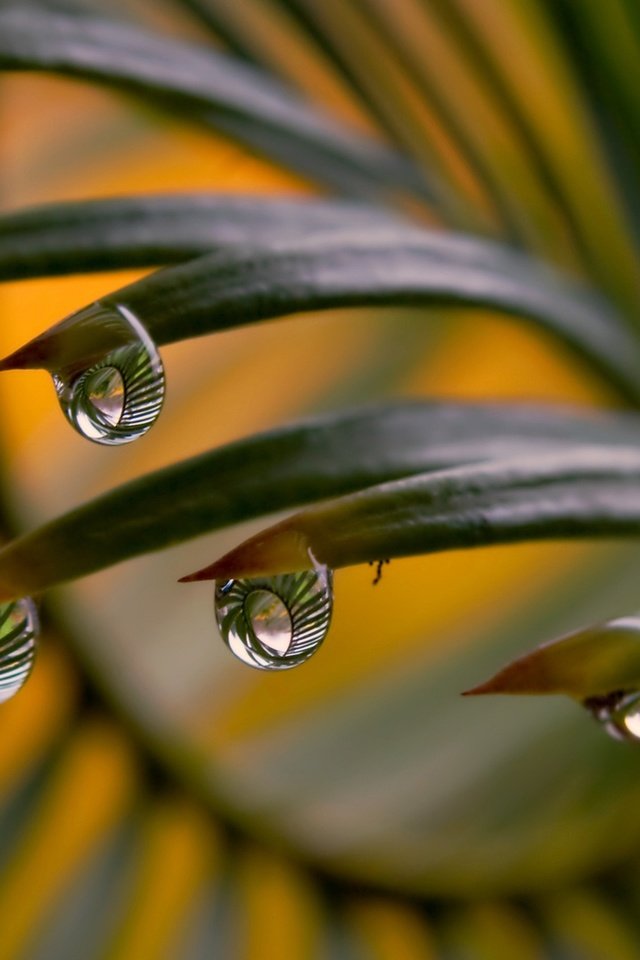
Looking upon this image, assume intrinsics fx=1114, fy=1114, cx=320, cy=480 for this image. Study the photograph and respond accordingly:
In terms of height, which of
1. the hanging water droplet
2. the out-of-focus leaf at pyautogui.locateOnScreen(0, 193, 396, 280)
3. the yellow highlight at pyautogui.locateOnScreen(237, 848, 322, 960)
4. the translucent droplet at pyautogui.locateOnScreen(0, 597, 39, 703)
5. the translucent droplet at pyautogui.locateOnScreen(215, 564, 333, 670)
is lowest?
the translucent droplet at pyautogui.locateOnScreen(0, 597, 39, 703)

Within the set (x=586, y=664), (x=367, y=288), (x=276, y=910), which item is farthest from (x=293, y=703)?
(x=586, y=664)

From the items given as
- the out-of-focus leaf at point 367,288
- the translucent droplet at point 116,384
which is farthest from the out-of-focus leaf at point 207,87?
the translucent droplet at point 116,384

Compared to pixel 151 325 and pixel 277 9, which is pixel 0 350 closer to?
pixel 277 9

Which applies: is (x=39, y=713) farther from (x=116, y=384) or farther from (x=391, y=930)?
(x=116, y=384)

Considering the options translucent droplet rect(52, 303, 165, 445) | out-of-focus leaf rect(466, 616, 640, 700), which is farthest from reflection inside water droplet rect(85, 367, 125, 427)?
out-of-focus leaf rect(466, 616, 640, 700)

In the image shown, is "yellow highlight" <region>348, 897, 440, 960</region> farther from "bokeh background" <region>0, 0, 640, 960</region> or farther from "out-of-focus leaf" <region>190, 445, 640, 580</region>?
"out-of-focus leaf" <region>190, 445, 640, 580</region>

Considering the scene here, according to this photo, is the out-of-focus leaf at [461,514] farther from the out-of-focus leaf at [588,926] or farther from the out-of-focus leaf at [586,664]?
the out-of-focus leaf at [588,926]
